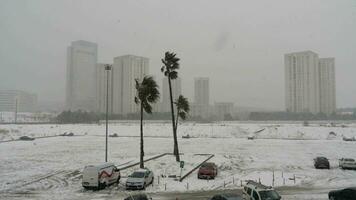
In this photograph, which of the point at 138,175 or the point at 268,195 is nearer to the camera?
the point at 268,195

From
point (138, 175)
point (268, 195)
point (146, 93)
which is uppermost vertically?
point (146, 93)

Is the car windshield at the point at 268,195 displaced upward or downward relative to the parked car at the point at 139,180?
upward

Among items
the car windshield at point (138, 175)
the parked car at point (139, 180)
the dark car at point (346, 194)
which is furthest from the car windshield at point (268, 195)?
the car windshield at point (138, 175)

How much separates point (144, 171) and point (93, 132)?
99.4 m

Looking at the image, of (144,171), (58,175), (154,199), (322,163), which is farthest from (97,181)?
(322,163)

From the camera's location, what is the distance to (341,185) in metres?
33.9

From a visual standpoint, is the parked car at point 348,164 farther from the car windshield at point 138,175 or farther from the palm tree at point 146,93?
the car windshield at point 138,175

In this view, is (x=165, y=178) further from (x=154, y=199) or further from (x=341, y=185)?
(x=341, y=185)

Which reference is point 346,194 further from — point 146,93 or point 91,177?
point 146,93

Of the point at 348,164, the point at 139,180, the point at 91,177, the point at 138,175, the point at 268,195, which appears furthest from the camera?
the point at 348,164

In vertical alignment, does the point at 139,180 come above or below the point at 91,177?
below

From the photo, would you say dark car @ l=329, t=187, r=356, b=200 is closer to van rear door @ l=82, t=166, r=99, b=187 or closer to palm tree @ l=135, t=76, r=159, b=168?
van rear door @ l=82, t=166, r=99, b=187

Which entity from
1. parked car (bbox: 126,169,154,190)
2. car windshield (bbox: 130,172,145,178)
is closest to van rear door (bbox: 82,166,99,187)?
parked car (bbox: 126,169,154,190)

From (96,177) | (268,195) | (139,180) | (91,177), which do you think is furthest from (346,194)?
(91,177)
